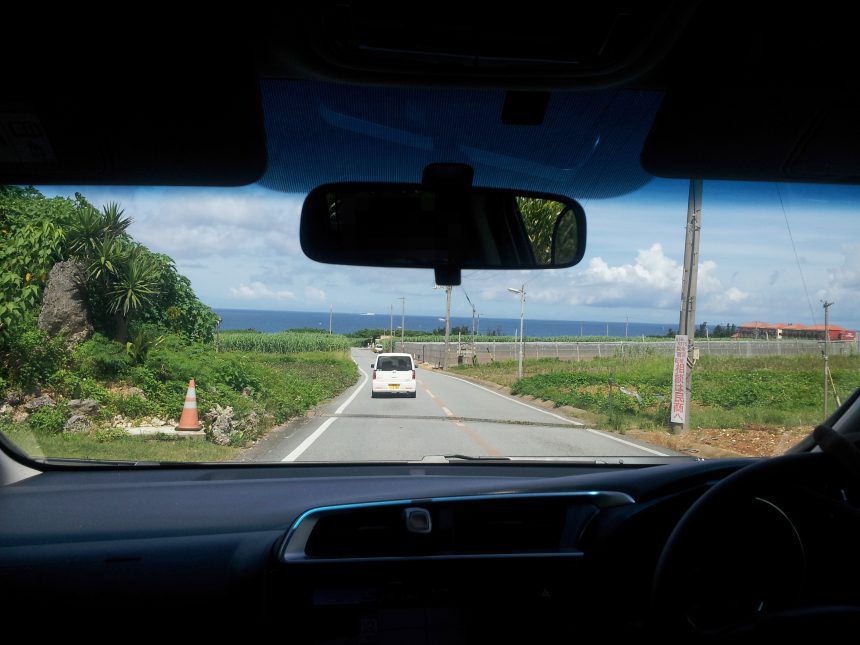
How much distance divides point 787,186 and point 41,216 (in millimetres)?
3556

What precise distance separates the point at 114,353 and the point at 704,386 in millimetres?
3481

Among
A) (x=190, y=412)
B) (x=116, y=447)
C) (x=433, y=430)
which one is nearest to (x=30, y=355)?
(x=116, y=447)

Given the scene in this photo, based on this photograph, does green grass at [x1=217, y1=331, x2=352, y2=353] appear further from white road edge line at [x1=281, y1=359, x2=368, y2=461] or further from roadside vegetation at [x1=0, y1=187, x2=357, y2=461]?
white road edge line at [x1=281, y1=359, x2=368, y2=461]

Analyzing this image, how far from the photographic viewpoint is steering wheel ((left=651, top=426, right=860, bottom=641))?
1.73 meters

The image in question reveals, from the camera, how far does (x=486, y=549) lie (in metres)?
2.95

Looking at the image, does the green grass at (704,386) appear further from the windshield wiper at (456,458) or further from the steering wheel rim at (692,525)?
the steering wheel rim at (692,525)

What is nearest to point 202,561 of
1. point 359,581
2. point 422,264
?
point 359,581

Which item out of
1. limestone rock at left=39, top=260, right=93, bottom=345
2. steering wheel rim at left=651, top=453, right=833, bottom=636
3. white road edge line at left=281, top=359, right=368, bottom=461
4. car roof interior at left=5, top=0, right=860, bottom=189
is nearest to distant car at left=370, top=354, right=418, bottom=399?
white road edge line at left=281, top=359, right=368, bottom=461

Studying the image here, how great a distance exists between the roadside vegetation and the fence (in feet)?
4.55

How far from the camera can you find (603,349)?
507 cm

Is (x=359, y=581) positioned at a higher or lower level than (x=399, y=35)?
lower

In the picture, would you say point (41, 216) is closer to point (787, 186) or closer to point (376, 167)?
point (376, 167)

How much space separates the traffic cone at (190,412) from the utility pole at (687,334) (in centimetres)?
280

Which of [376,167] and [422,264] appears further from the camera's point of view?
[376,167]
